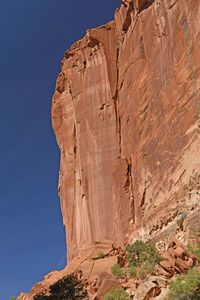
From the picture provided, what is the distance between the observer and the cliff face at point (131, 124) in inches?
794

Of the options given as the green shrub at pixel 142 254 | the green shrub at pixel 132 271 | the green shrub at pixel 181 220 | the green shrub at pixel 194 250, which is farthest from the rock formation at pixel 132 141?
the green shrub at pixel 132 271

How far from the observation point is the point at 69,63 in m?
43.1

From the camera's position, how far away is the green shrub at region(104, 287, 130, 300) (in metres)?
15.5

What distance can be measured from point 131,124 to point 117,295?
16.0 metres

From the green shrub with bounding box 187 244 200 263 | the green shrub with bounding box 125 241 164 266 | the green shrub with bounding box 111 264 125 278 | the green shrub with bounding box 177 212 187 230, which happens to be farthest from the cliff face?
the green shrub with bounding box 111 264 125 278

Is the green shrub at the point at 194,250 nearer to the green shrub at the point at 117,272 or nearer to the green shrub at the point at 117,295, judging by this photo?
the green shrub at the point at 117,295

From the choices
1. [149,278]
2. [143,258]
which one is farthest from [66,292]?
[143,258]

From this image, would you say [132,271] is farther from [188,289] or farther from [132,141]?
[132,141]

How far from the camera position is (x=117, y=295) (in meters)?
15.7

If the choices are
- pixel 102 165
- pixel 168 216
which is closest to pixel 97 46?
pixel 102 165

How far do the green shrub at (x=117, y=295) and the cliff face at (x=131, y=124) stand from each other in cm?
500

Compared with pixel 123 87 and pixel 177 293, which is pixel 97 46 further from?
pixel 177 293

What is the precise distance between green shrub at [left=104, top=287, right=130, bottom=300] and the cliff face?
5.00 metres

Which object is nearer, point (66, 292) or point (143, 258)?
point (66, 292)
